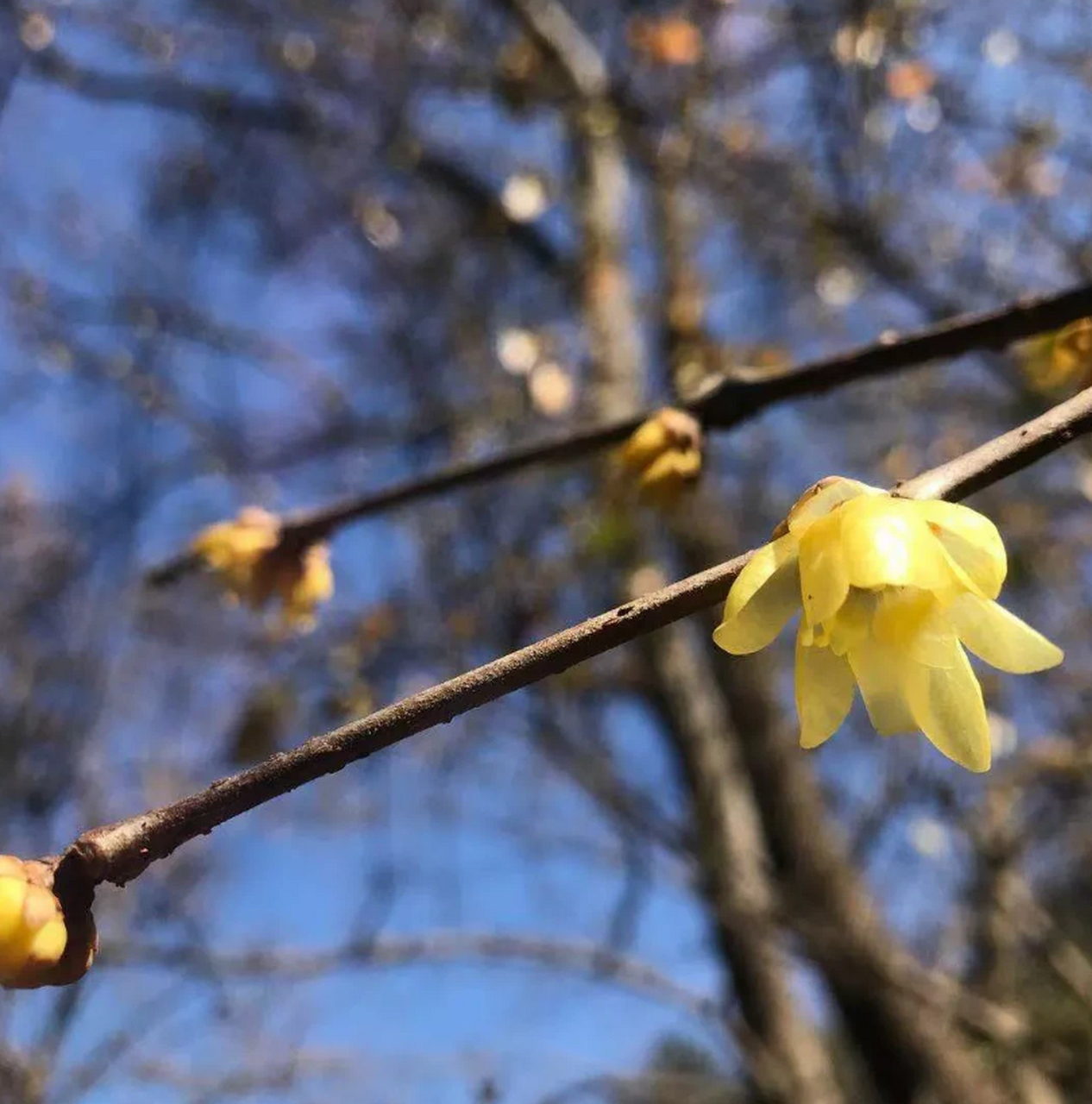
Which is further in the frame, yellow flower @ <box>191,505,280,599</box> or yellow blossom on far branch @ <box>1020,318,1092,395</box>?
yellow flower @ <box>191,505,280,599</box>

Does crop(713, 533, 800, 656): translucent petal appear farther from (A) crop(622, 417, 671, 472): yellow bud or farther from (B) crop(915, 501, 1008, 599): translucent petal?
(A) crop(622, 417, 671, 472): yellow bud

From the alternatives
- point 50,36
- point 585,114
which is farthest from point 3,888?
point 50,36

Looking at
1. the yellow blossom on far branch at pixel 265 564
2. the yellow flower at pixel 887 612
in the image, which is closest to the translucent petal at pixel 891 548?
the yellow flower at pixel 887 612

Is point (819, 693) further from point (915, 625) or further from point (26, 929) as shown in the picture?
point (26, 929)

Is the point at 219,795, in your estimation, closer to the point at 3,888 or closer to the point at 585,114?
the point at 3,888

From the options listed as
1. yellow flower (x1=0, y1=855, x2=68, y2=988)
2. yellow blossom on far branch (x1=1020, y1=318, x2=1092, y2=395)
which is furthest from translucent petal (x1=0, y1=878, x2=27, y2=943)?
yellow blossom on far branch (x1=1020, y1=318, x2=1092, y2=395)

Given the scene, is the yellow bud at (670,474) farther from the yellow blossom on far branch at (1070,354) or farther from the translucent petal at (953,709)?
the translucent petal at (953,709)

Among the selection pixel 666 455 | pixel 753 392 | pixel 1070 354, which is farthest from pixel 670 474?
pixel 1070 354
